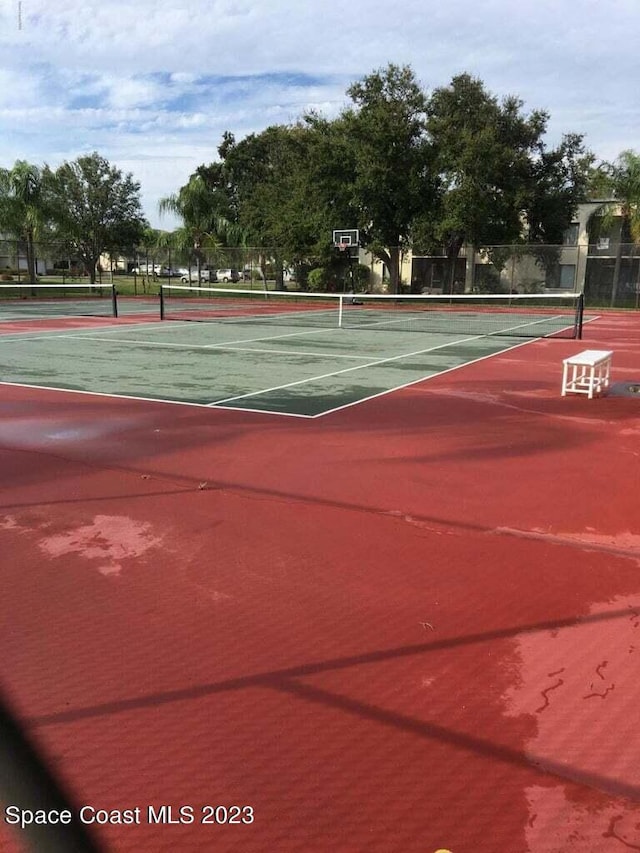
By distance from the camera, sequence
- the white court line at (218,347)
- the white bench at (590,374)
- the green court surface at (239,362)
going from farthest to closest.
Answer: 1. the white court line at (218,347)
2. the green court surface at (239,362)
3. the white bench at (590,374)

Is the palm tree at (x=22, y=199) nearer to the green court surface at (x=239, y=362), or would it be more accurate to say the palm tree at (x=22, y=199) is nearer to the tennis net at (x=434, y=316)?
the tennis net at (x=434, y=316)

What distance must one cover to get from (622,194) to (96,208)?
3388cm

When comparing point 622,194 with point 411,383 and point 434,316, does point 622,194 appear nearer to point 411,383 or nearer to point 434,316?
Result: point 434,316

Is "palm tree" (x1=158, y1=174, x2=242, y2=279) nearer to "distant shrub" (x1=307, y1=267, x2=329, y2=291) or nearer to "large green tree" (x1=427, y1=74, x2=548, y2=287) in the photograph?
"distant shrub" (x1=307, y1=267, x2=329, y2=291)

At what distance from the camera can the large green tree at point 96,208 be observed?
47.2 meters

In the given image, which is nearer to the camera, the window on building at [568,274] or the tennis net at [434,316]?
the tennis net at [434,316]

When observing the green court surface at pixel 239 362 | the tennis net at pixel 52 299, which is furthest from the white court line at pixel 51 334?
the tennis net at pixel 52 299

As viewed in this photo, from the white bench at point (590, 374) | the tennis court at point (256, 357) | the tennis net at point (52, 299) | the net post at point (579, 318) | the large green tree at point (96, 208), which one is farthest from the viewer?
the large green tree at point (96, 208)

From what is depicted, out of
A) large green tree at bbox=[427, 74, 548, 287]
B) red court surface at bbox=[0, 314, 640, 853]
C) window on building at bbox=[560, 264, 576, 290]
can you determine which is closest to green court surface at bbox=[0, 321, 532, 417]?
red court surface at bbox=[0, 314, 640, 853]

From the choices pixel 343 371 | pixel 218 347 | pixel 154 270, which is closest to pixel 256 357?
pixel 218 347

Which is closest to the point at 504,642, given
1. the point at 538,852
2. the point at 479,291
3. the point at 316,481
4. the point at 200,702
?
the point at 538,852

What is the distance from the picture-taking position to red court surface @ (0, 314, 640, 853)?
2.54 metres

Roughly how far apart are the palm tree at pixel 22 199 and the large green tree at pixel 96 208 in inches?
141

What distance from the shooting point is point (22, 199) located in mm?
40938
